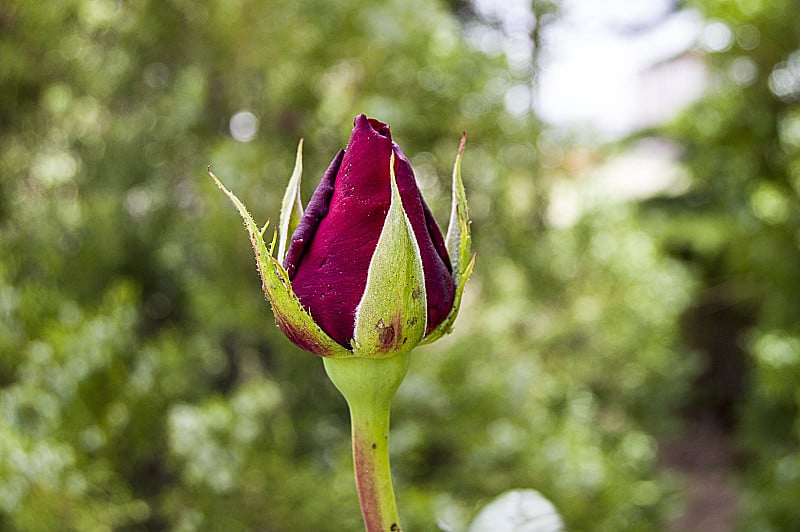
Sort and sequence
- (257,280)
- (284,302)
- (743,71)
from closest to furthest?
(284,302)
(257,280)
(743,71)

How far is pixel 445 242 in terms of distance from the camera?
30 centimetres

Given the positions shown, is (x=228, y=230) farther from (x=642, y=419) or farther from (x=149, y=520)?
(x=642, y=419)

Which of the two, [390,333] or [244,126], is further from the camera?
[244,126]

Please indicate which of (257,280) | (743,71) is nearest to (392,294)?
(257,280)

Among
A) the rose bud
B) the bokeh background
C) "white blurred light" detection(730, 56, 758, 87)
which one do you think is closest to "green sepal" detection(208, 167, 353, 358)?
the rose bud

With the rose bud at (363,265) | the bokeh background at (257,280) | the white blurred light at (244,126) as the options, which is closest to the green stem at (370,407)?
the rose bud at (363,265)

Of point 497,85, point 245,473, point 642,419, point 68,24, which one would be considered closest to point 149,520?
point 245,473

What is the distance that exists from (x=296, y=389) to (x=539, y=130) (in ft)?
2.58

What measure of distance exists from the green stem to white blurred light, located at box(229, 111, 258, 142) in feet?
4.02

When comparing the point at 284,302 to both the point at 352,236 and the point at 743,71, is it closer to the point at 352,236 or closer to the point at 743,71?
the point at 352,236

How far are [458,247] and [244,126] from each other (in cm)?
126

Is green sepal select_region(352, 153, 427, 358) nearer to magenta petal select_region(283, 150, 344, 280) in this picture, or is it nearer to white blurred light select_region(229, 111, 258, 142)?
magenta petal select_region(283, 150, 344, 280)

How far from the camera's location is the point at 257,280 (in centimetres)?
138

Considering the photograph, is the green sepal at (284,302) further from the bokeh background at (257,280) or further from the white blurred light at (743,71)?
the white blurred light at (743,71)
